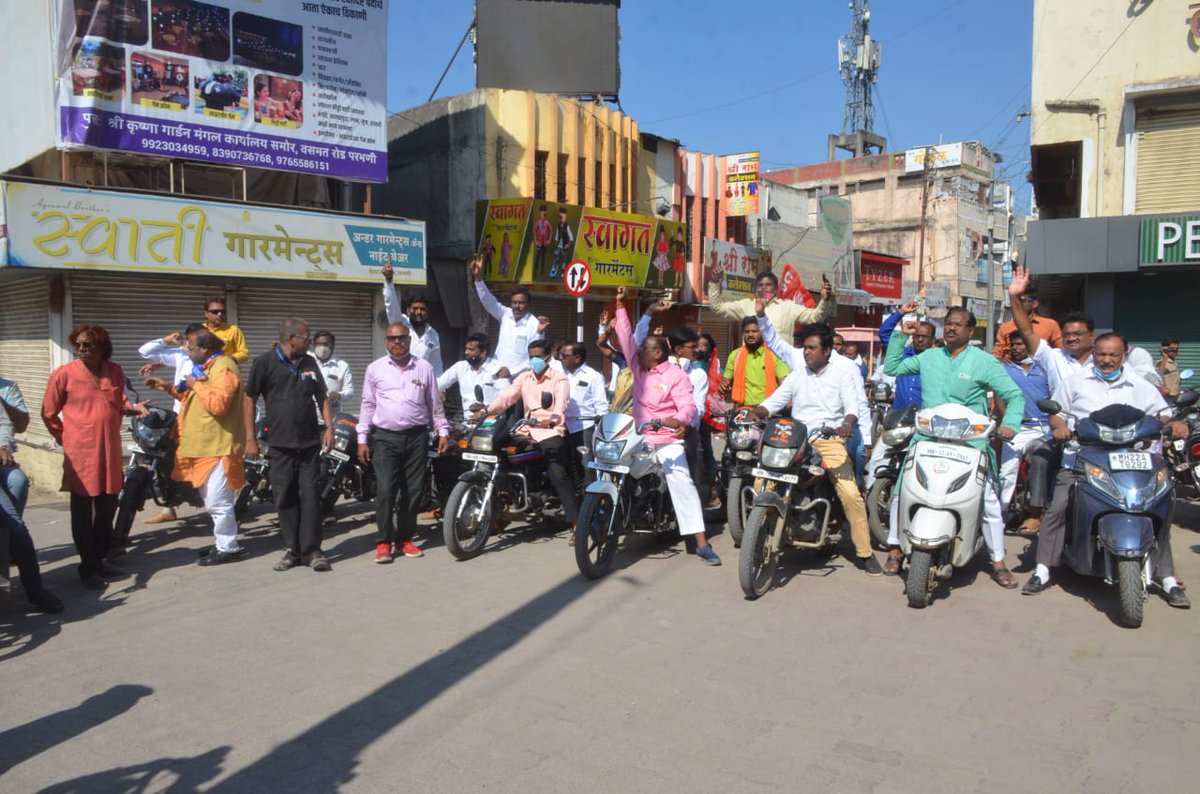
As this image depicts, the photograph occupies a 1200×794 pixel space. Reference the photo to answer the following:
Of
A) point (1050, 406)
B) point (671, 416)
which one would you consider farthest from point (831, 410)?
point (1050, 406)

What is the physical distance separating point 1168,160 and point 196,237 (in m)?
12.7

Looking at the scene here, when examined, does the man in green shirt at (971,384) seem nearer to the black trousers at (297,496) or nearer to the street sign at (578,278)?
the black trousers at (297,496)

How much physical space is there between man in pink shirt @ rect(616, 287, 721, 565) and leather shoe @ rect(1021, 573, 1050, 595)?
2.10 metres

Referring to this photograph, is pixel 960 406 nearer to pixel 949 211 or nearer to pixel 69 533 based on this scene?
pixel 69 533

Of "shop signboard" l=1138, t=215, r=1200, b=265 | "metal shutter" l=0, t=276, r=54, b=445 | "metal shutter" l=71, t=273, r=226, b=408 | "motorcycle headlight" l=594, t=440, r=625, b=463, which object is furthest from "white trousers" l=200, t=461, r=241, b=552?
"shop signboard" l=1138, t=215, r=1200, b=265

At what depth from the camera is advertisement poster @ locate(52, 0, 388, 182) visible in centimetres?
1021

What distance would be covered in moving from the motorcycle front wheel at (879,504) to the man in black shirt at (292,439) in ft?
13.5

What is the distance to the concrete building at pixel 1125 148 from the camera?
12469 mm

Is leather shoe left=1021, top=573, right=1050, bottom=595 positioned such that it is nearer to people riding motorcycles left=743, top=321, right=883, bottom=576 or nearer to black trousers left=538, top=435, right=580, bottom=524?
people riding motorcycles left=743, top=321, right=883, bottom=576

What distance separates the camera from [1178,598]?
5805 mm

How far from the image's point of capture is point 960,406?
6102 mm

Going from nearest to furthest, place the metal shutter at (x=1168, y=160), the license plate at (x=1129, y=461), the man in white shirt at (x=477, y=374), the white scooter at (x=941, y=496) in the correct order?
1. the license plate at (x=1129, y=461)
2. the white scooter at (x=941, y=496)
3. the man in white shirt at (x=477, y=374)
4. the metal shutter at (x=1168, y=160)

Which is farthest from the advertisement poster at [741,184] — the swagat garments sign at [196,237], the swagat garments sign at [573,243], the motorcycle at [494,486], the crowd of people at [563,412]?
the motorcycle at [494,486]

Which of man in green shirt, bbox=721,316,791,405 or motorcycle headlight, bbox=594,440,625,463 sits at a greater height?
man in green shirt, bbox=721,316,791,405
